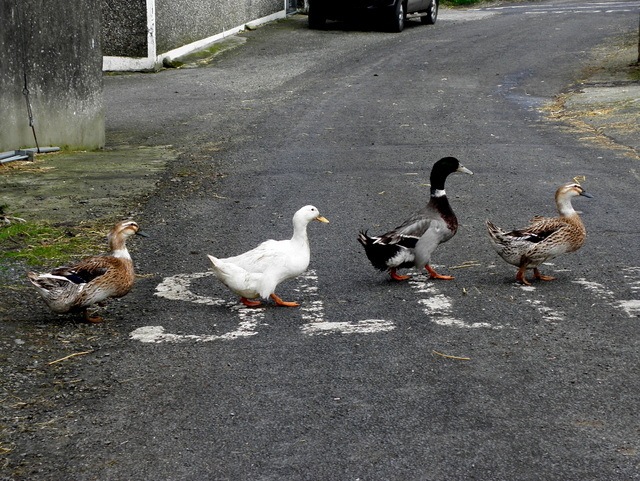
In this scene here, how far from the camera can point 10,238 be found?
855cm

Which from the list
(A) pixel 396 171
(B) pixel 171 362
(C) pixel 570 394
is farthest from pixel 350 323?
(A) pixel 396 171

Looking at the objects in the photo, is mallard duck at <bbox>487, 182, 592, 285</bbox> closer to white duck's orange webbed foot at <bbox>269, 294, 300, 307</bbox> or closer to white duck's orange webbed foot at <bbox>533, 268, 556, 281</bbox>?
white duck's orange webbed foot at <bbox>533, 268, 556, 281</bbox>

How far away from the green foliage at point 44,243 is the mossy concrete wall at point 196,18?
12597 millimetres

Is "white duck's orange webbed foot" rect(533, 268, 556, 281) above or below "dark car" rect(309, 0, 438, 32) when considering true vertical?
below

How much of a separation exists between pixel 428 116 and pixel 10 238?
28.1ft

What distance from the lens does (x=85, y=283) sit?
6391 millimetres

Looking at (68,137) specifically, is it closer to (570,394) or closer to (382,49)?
(570,394)

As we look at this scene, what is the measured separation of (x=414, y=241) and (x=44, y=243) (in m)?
3.28

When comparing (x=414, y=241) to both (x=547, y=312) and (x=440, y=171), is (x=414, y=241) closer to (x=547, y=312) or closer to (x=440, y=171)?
(x=440, y=171)

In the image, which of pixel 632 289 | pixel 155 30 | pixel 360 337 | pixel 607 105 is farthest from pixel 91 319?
pixel 155 30

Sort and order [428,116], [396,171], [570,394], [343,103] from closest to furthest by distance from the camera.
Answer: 1. [570,394]
2. [396,171]
3. [428,116]
4. [343,103]

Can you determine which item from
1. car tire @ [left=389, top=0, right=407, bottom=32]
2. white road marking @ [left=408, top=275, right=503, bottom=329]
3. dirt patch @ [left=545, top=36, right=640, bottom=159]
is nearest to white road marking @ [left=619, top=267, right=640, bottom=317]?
white road marking @ [left=408, top=275, right=503, bottom=329]

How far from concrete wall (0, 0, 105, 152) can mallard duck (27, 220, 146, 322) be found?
6.02m

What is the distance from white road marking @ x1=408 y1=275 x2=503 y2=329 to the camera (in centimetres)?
638
